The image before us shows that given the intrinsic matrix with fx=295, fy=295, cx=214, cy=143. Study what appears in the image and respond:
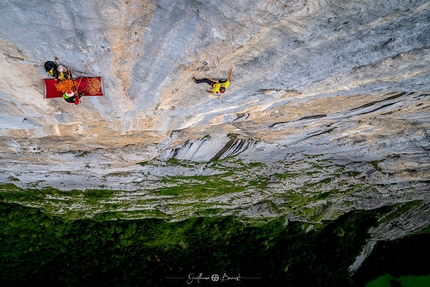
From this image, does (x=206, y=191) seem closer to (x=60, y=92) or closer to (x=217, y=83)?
(x=217, y=83)

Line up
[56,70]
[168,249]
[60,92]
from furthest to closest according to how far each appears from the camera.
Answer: [168,249] → [60,92] → [56,70]

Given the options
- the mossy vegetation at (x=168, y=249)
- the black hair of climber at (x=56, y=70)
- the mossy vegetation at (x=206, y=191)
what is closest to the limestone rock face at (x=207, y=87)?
the black hair of climber at (x=56, y=70)

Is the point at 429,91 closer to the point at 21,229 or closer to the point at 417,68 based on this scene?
the point at 417,68

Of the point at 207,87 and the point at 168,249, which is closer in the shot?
the point at 207,87

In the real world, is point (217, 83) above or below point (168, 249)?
above

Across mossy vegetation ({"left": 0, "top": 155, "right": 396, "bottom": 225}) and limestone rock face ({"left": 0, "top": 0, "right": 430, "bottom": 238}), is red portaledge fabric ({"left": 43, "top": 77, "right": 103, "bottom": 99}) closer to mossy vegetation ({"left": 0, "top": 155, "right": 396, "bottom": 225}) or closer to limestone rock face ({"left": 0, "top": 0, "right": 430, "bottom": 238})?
limestone rock face ({"left": 0, "top": 0, "right": 430, "bottom": 238})

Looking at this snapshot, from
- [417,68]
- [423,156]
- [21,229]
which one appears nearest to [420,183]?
[423,156]

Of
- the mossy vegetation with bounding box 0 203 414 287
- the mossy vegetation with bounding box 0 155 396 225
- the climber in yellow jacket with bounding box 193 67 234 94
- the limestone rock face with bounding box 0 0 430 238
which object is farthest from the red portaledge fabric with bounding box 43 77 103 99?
the mossy vegetation with bounding box 0 203 414 287

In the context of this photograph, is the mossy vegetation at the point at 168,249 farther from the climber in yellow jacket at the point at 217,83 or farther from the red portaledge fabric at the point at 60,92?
the climber in yellow jacket at the point at 217,83

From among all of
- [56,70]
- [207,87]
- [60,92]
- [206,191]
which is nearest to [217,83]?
[207,87]
